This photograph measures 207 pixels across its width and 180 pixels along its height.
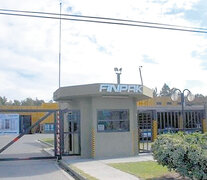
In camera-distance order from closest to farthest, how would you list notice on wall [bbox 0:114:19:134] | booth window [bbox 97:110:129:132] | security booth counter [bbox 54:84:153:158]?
notice on wall [bbox 0:114:19:134]
security booth counter [bbox 54:84:153:158]
booth window [bbox 97:110:129:132]

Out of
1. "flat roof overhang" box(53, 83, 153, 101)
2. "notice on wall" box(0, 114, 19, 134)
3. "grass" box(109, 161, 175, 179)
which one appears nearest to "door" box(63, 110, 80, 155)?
"flat roof overhang" box(53, 83, 153, 101)

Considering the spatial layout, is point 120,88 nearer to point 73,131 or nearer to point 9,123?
point 73,131

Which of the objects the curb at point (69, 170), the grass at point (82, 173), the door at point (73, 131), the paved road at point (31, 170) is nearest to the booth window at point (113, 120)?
the door at point (73, 131)

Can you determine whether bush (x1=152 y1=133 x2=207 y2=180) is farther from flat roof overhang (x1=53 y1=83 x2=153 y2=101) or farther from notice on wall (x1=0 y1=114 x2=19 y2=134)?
notice on wall (x1=0 y1=114 x2=19 y2=134)

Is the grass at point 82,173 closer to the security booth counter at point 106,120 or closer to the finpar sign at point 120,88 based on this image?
the security booth counter at point 106,120

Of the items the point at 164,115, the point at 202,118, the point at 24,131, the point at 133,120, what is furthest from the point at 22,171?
the point at 202,118

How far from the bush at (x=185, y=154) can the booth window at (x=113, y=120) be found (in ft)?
21.4

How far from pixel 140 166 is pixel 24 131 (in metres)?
6.30

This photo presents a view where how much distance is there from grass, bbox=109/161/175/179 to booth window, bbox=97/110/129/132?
10.9 feet

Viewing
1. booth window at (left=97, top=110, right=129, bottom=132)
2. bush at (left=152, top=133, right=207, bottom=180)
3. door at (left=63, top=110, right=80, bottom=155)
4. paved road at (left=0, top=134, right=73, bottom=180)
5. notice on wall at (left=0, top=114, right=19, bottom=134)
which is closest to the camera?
bush at (left=152, top=133, right=207, bottom=180)

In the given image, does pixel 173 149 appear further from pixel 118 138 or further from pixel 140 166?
pixel 118 138

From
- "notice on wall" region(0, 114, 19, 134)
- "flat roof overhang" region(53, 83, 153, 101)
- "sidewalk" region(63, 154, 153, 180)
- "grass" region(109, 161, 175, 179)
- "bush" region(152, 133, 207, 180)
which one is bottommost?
"sidewalk" region(63, 154, 153, 180)

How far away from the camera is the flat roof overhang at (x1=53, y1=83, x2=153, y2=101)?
15766 mm

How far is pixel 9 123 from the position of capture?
16.3m
